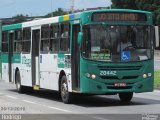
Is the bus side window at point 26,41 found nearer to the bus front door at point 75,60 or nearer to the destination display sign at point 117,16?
the bus front door at point 75,60

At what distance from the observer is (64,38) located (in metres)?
19.4

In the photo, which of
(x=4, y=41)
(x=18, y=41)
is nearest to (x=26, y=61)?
(x=18, y=41)

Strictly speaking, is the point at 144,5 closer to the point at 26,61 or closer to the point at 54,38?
the point at 26,61

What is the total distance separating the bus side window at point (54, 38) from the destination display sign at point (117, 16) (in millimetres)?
2512

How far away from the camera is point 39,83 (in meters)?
22.3

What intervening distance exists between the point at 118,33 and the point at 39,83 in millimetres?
5425

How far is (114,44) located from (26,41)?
23.0 feet

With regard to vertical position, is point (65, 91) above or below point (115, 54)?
below

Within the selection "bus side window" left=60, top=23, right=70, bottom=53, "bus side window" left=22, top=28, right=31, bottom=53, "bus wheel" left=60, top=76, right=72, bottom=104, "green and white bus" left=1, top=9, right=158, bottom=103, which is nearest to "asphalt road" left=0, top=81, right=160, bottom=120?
"bus wheel" left=60, top=76, right=72, bottom=104

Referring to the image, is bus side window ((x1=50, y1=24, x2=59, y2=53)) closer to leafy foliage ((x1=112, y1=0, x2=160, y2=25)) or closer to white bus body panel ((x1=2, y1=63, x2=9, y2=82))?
white bus body panel ((x1=2, y1=63, x2=9, y2=82))

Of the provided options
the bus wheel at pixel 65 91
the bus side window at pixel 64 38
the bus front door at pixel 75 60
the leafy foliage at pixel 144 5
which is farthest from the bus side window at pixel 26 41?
the leafy foliage at pixel 144 5

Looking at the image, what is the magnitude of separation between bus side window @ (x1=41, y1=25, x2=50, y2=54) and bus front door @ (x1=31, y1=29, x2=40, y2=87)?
0.84 meters

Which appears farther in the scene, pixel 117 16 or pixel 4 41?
pixel 4 41

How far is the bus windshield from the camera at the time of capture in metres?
17.8
